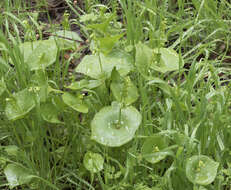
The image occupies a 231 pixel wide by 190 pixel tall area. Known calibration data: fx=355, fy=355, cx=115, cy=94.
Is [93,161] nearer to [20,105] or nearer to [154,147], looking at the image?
[154,147]

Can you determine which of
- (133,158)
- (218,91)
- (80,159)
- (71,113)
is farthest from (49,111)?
(218,91)

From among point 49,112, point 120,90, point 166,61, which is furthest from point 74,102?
point 166,61

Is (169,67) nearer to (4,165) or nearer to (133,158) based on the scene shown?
(133,158)

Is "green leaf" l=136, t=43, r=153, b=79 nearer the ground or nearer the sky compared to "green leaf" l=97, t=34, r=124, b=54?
nearer the ground

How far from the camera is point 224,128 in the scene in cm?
137

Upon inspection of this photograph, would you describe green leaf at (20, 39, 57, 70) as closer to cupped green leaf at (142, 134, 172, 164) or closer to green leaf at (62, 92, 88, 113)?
green leaf at (62, 92, 88, 113)

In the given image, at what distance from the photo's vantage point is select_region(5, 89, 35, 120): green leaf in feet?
4.54

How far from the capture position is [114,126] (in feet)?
4.52

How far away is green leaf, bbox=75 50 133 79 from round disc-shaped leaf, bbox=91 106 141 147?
222 millimetres

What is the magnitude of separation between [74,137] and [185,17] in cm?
132

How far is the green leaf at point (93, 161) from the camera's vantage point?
1321 millimetres

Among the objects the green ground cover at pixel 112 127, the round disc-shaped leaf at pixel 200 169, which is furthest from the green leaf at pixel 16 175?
the round disc-shaped leaf at pixel 200 169

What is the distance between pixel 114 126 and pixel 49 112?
0.29 metres

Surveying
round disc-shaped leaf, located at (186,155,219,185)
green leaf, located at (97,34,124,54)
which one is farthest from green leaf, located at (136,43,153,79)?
round disc-shaped leaf, located at (186,155,219,185)
